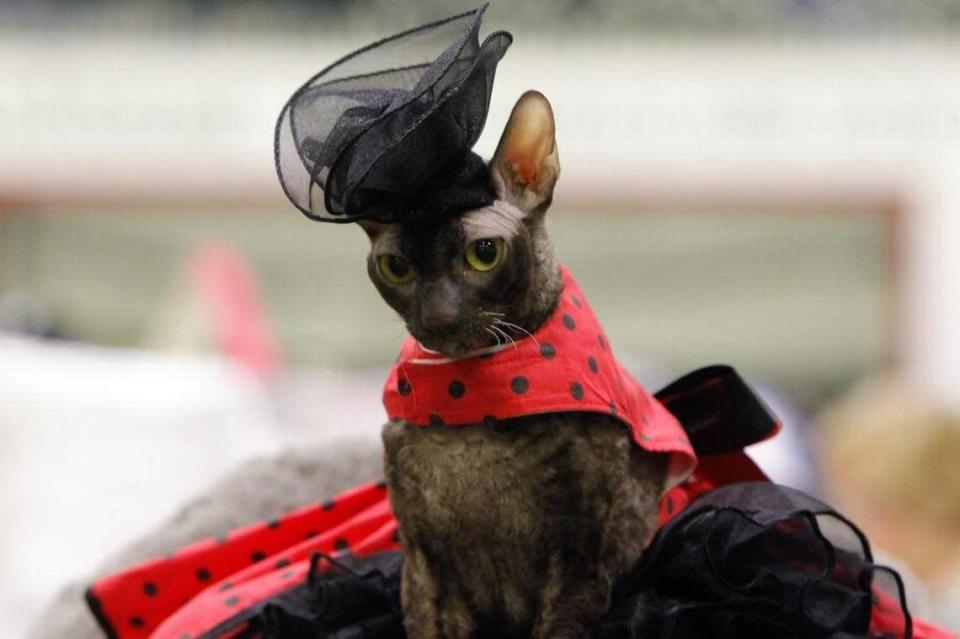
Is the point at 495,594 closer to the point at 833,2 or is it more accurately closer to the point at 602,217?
the point at 602,217

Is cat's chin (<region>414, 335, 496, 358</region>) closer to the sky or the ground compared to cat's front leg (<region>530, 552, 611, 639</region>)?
closer to the sky

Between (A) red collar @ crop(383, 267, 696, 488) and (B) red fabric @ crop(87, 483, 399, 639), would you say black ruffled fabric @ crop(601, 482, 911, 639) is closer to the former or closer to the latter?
(A) red collar @ crop(383, 267, 696, 488)

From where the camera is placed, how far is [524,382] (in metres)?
0.46

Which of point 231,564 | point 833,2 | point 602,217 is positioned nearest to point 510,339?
point 231,564

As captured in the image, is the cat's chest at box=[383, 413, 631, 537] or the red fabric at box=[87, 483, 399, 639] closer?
the cat's chest at box=[383, 413, 631, 537]

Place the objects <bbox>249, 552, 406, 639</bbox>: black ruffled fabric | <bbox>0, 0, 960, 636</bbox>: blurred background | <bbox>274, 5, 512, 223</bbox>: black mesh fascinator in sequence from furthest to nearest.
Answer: <bbox>0, 0, 960, 636</bbox>: blurred background, <bbox>249, 552, 406, 639</bbox>: black ruffled fabric, <bbox>274, 5, 512, 223</bbox>: black mesh fascinator

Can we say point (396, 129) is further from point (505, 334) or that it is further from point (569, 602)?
point (569, 602)

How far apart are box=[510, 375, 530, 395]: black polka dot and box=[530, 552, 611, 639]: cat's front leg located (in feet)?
0.21

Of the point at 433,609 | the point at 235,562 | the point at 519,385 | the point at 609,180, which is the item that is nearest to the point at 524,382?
the point at 519,385

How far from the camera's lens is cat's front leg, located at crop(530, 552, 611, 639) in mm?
464

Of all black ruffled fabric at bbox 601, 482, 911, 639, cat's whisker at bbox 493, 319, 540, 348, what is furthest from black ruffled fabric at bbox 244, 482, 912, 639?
cat's whisker at bbox 493, 319, 540, 348

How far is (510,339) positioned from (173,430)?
1.02 metres

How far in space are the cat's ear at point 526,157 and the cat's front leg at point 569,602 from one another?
0.14 metres

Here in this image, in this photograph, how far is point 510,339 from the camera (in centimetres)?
46
